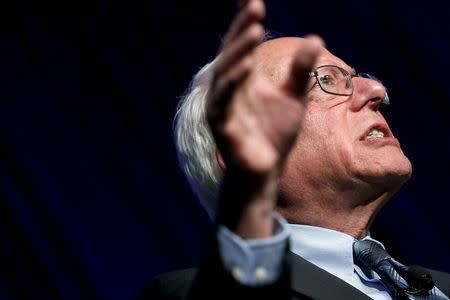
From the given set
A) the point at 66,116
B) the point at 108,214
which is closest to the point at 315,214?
the point at 108,214

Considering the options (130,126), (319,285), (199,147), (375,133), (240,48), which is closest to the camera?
(240,48)

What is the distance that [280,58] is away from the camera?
138cm

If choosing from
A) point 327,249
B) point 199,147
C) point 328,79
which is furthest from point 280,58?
point 327,249

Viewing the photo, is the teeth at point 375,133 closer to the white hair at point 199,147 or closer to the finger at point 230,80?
the white hair at point 199,147

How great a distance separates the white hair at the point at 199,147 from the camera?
1.40m

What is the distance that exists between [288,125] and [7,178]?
0.93 m

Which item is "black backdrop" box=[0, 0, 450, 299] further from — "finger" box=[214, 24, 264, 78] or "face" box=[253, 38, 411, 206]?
"finger" box=[214, 24, 264, 78]

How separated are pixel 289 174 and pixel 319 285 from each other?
0.85 ft

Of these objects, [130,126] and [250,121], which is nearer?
[250,121]

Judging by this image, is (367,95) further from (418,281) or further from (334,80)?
(418,281)

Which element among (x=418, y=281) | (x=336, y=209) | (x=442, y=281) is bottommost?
(x=442, y=281)

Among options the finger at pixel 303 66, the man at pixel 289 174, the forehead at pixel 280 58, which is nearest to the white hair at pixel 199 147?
the man at pixel 289 174

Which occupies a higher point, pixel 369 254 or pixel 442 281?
pixel 369 254

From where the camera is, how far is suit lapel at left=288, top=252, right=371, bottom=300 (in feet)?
3.44
